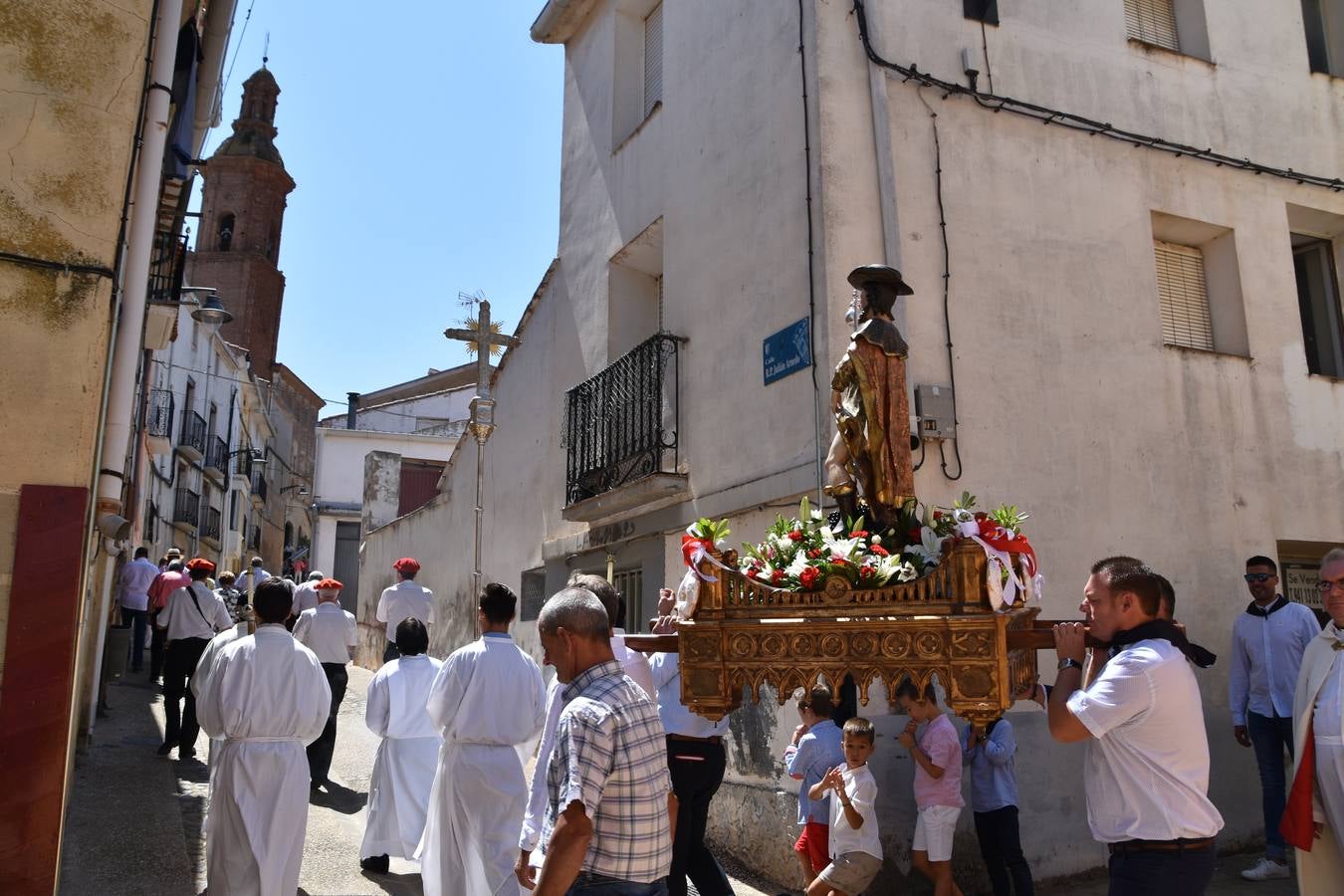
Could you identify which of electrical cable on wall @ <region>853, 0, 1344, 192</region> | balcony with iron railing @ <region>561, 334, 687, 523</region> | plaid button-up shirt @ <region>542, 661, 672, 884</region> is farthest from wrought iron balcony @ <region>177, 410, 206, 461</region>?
plaid button-up shirt @ <region>542, 661, 672, 884</region>

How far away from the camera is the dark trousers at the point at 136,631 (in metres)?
14.7

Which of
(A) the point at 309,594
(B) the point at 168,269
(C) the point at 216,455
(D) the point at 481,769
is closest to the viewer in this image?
(D) the point at 481,769

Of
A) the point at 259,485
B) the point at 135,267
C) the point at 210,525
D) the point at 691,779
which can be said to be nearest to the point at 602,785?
Result: the point at 691,779

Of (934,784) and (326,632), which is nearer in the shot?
(934,784)

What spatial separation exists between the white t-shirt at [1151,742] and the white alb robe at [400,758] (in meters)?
4.49

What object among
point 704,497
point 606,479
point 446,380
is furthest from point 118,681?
point 446,380

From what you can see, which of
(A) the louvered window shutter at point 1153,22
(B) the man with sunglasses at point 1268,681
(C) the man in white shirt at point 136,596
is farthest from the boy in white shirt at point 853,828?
(C) the man in white shirt at point 136,596

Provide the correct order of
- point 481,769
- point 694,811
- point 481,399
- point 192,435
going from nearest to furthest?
point 694,811, point 481,769, point 481,399, point 192,435

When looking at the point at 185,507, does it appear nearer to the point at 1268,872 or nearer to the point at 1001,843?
the point at 1001,843

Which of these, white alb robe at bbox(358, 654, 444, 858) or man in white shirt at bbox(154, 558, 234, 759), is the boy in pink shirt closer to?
white alb robe at bbox(358, 654, 444, 858)

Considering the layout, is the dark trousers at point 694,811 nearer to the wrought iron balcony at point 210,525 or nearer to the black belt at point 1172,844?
the black belt at point 1172,844

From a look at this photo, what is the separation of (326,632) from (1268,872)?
23.3 feet

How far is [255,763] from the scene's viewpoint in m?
5.57

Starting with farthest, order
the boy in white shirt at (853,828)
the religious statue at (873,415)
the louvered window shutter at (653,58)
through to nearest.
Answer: the louvered window shutter at (653,58), the boy in white shirt at (853,828), the religious statue at (873,415)
